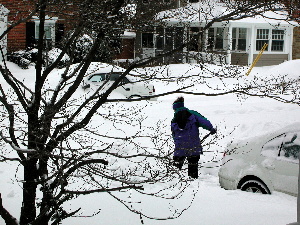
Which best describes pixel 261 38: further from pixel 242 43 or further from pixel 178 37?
pixel 178 37

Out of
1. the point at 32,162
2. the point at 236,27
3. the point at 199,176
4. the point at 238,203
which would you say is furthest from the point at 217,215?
the point at 236,27

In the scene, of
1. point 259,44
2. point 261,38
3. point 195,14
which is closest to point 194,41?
point 195,14

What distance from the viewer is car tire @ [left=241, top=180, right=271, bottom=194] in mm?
7284

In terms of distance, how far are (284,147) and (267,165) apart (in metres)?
0.38

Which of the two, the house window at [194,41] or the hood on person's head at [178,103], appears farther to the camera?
the hood on person's head at [178,103]

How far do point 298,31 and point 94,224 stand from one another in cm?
3057

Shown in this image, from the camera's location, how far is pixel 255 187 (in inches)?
292

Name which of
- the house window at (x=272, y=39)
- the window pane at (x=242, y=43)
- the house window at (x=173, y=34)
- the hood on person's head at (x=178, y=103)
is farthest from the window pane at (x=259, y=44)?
the house window at (x=173, y=34)

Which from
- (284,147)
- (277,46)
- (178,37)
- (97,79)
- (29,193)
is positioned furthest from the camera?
(277,46)

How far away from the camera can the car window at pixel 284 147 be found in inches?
276

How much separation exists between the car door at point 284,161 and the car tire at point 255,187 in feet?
0.79

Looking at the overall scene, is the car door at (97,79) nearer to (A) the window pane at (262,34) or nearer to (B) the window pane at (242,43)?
(B) the window pane at (242,43)

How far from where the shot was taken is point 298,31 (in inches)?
1310

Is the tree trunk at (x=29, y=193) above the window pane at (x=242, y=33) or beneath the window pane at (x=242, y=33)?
beneath
